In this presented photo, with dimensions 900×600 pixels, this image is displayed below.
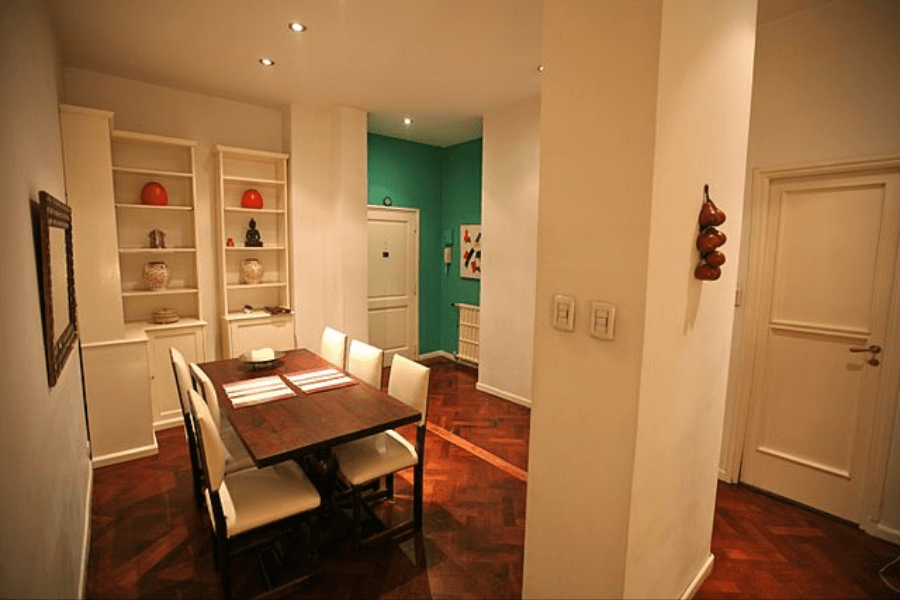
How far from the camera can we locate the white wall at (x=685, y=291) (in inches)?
53.9

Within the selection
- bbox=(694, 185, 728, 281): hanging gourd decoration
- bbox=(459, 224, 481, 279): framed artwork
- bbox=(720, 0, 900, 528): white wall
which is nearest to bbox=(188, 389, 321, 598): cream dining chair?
bbox=(694, 185, 728, 281): hanging gourd decoration

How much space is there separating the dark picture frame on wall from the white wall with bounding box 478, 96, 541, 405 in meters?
3.34

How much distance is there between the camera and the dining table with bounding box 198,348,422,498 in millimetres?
1888

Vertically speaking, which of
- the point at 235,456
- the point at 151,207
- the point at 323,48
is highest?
the point at 323,48

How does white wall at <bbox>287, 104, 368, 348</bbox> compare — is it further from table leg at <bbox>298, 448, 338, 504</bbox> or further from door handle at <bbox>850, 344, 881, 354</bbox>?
door handle at <bbox>850, 344, 881, 354</bbox>

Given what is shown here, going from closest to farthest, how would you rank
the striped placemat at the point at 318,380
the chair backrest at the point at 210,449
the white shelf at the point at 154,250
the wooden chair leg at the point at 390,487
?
the chair backrest at the point at 210,449
the striped placemat at the point at 318,380
the wooden chair leg at the point at 390,487
the white shelf at the point at 154,250

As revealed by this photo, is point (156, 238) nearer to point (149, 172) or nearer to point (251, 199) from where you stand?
point (149, 172)

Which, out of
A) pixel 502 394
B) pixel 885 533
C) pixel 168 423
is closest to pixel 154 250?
pixel 168 423

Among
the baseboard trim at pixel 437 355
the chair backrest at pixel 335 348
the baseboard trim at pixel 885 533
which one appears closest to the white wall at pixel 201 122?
the chair backrest at pixel 335 348

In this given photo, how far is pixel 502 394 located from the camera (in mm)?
4586

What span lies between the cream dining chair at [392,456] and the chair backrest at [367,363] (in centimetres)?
22

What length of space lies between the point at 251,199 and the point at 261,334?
1271 millimetres

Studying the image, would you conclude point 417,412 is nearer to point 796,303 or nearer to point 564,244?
point 564,244

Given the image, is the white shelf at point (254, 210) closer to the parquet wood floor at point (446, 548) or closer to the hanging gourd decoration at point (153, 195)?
the hanging gourd decoration at point (153, 195)
